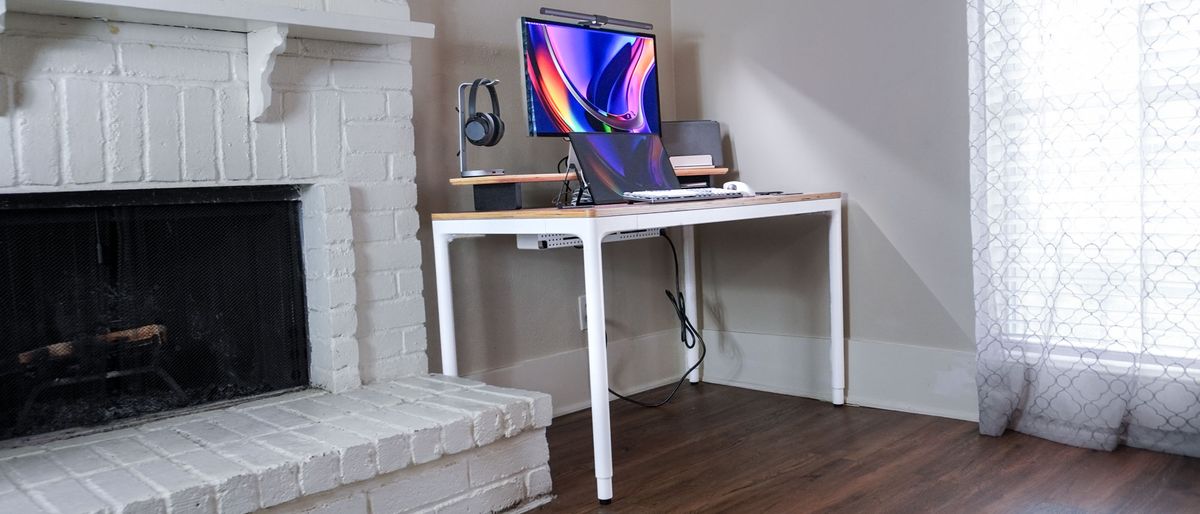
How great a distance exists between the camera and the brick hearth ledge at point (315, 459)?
1.58 metres

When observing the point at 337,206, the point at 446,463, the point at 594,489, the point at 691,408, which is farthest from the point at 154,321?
the point at 691,408

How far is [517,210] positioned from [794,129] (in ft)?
3.70

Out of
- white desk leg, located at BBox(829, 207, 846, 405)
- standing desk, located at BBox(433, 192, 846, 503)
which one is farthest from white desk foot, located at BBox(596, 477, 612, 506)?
white desk leg, located at BBox(829, 207, 846, 405)

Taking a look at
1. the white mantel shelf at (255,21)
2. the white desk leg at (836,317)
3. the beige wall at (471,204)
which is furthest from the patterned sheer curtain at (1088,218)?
the white mantel shelf at (255,21)

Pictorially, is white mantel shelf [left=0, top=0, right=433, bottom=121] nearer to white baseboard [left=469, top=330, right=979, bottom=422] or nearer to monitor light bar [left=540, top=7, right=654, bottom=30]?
monitor light bar [left=540, top=7, right=654, bottom=30]

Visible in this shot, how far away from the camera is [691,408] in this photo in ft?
9.65

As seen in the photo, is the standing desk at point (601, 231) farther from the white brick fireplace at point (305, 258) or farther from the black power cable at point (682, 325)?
the black power cable at point (682, 325)

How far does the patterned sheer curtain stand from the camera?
2162mm

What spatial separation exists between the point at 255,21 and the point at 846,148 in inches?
67.7

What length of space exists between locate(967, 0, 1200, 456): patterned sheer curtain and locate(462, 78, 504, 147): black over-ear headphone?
1.25 m

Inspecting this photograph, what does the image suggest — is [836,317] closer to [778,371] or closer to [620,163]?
[778,371]

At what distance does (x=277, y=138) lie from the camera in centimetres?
218

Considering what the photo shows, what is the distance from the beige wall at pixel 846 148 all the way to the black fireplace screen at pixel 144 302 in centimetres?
151

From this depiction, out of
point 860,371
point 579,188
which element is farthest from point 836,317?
point 579,188
